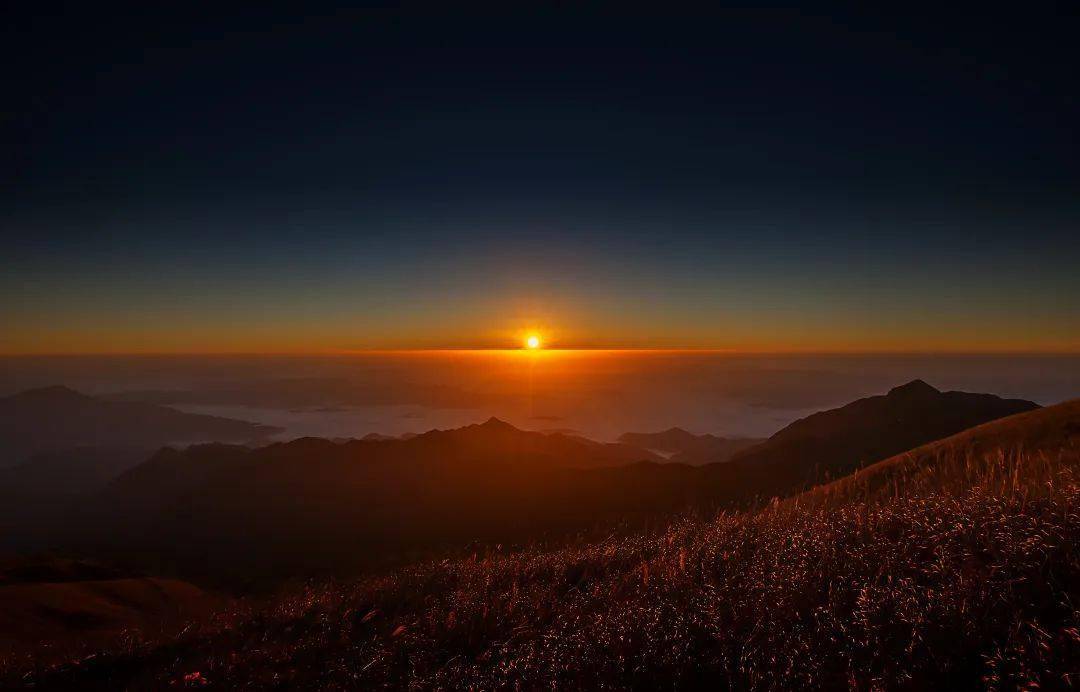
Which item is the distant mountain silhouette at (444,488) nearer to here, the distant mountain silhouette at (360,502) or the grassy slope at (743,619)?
the distant mountain silhouette at (360,502)

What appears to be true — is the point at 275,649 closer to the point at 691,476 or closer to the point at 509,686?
the point at 509,686

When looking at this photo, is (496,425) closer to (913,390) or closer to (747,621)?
(913,390)

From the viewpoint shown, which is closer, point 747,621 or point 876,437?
point 747,621

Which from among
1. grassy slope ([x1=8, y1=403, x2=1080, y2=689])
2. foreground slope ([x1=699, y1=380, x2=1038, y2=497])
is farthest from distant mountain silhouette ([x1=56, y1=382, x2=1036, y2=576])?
grassy slope ([x1=8, y1=403, x2=1080, y2=689])

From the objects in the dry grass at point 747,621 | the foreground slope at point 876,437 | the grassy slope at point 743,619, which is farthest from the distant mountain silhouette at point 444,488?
the dry grass at point 747,621

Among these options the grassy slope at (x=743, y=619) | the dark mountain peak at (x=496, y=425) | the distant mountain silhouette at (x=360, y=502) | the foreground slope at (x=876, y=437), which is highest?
the grassy slope at (x=743, y=619)

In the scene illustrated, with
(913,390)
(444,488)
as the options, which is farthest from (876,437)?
(444,488)

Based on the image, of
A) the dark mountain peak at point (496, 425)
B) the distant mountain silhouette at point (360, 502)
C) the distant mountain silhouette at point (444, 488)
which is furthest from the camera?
the dark mountain peak at point (496, 425)
